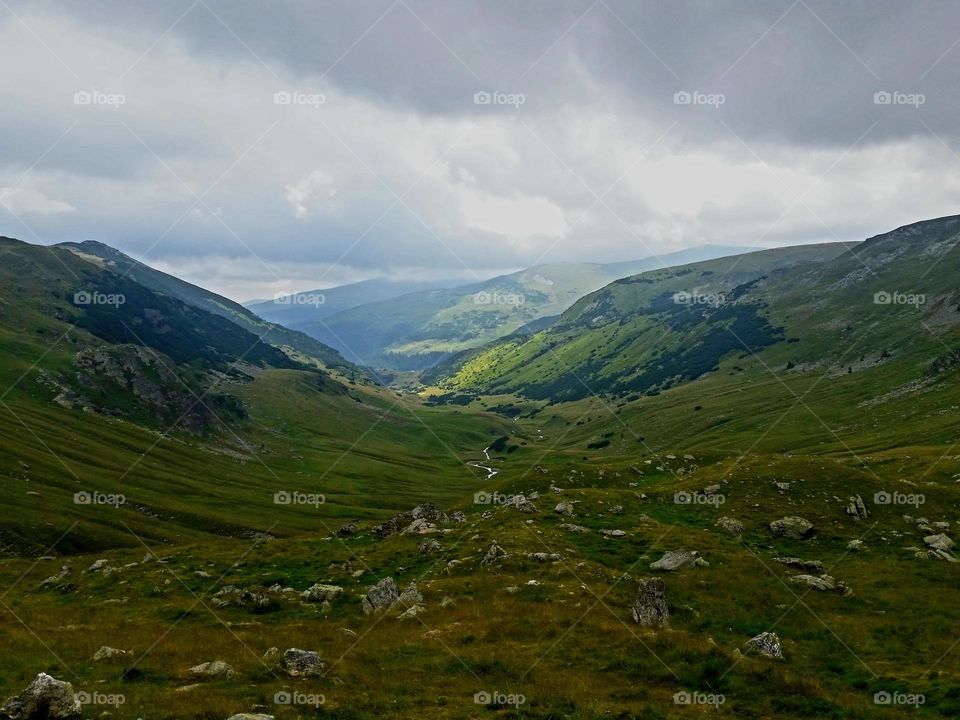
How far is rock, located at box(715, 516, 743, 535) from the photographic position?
5056cm

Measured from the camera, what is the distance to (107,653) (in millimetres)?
25578

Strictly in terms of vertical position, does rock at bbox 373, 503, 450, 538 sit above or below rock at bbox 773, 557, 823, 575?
above

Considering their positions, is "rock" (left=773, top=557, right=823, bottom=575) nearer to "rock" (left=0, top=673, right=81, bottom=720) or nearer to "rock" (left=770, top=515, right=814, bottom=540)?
"rock" (left=770, top=515, right=814, bottom=540)

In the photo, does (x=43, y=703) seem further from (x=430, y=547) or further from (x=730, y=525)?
(x=730, y=525)

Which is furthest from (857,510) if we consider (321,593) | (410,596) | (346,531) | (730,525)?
(346,531)

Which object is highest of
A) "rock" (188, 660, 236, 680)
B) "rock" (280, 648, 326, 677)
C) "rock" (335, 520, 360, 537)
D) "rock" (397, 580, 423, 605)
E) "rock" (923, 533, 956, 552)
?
"rock" (188, 660, 236, 680)

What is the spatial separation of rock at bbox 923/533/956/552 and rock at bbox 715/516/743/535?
566 inches

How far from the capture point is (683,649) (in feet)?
86.3

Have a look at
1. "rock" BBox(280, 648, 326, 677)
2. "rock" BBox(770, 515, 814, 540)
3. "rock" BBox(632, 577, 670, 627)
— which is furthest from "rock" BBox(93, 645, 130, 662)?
"rock" BBox(770, 515, 814, 540)

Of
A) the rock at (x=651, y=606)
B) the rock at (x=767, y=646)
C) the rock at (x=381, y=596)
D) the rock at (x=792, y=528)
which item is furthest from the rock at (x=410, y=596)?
the rock at (x=792, y=528)

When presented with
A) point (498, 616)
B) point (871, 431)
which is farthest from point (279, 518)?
point (871, 431)

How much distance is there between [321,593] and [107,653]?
1586cm

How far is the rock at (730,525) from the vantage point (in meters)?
50.6

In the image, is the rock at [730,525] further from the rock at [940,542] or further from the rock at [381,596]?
the rock at [381,596]
